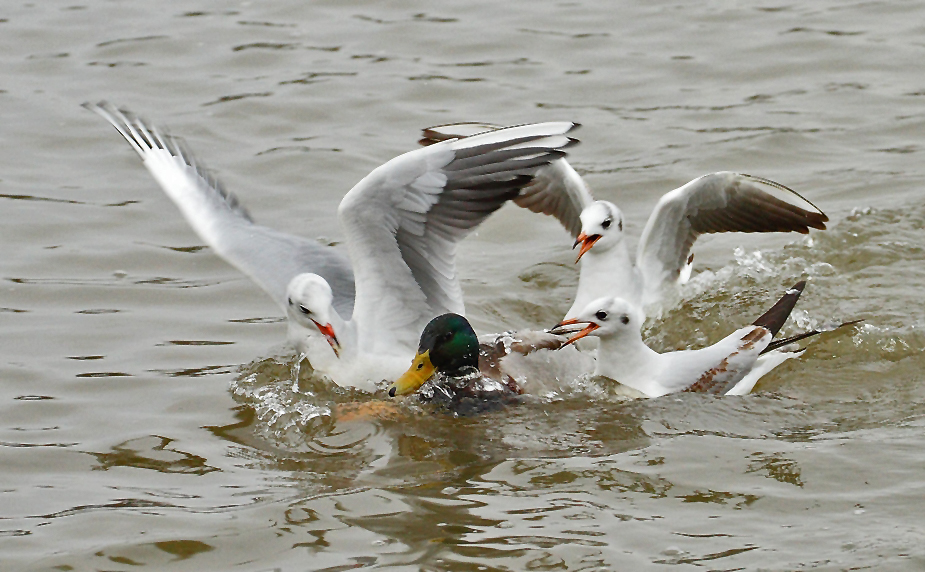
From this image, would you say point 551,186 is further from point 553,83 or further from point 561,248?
point 553,83

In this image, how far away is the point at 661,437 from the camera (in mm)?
6520

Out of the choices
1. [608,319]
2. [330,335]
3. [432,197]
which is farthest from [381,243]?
[608,319]

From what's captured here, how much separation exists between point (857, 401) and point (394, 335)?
2536mm

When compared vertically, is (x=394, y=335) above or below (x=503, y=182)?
below

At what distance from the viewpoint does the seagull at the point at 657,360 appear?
7262mm

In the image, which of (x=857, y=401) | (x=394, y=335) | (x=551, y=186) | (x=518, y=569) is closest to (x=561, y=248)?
(x=551, y=186)

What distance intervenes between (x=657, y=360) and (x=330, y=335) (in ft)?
Result: 5.88

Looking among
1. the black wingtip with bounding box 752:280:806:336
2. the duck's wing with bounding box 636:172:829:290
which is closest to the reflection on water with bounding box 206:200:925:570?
the black wingtip with bounding box 752:280:806:336

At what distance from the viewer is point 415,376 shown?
7082mm

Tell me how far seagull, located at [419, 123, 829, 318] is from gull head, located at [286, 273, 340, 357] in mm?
1678

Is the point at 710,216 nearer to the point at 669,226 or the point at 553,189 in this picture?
the point at 669,226

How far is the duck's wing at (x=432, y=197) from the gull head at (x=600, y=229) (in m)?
1.20

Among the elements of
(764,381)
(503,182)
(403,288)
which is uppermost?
(503,182)

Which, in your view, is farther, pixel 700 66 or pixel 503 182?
pixel 700 66
